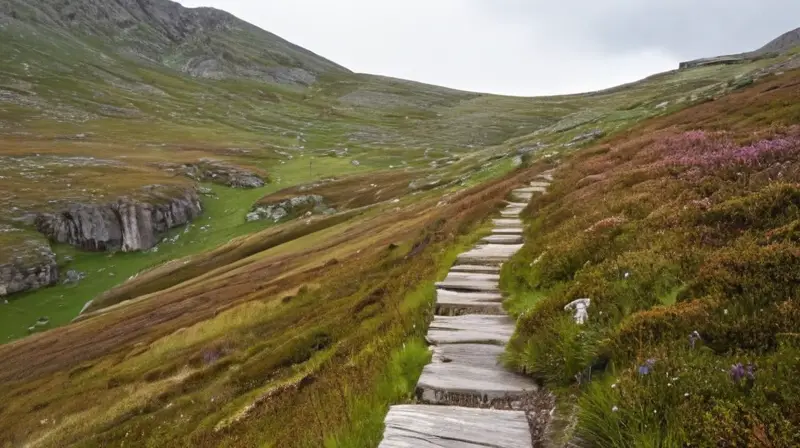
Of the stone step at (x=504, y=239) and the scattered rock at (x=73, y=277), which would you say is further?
the scattered rock at (x=73, y=277)

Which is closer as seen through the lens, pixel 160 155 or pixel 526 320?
pixel 526 320

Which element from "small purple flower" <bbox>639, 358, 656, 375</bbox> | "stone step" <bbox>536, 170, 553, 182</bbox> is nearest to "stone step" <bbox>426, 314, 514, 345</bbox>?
"small purple flower" <bbox>639, 358, 656, 375</bbox>

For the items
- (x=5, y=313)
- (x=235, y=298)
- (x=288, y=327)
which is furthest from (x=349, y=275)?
(x=5, y=313)

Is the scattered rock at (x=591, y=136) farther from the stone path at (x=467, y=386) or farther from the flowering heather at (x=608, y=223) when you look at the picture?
the stone path at (x=467, y=386)

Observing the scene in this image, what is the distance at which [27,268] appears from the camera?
224 ft

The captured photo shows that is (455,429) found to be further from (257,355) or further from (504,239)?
(257,355)

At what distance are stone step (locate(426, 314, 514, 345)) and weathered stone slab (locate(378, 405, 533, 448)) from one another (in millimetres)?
2380

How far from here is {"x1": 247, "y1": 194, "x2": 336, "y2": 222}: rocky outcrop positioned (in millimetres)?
88188

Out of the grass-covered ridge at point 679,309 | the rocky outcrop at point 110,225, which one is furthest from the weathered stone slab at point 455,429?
the rocky outcrop at point 110,225

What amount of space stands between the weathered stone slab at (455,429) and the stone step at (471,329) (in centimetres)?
238

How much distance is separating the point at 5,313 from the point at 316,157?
100 meters

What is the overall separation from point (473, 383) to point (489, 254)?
8530 millimetres

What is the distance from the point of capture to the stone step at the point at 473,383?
7223 millimetres

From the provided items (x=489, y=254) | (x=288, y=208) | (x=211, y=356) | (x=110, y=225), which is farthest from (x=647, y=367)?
(x=110, y=225)
